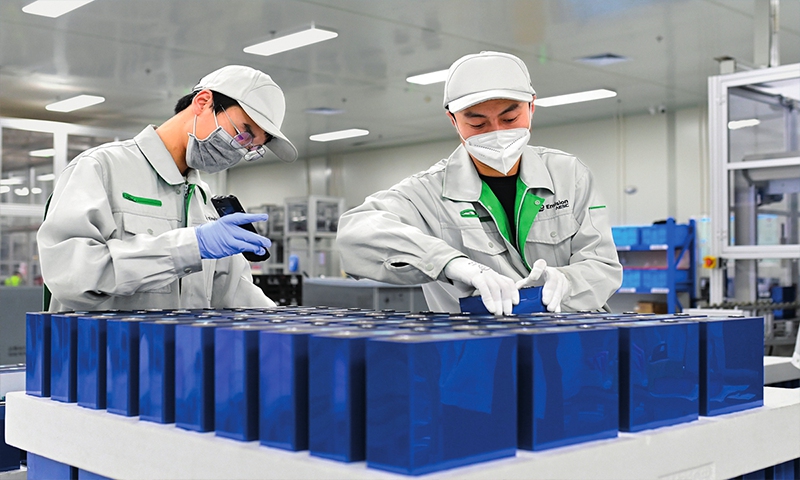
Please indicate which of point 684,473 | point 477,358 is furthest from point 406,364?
point 684,473

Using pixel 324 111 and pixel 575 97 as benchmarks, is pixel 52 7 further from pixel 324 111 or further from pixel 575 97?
pixel 575 97

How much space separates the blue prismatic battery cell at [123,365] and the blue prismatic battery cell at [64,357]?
13 centimetres

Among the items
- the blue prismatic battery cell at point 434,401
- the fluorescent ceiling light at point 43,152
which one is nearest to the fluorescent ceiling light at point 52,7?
the fluorescent ceiling light at point 43,152

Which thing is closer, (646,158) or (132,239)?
(132,239)

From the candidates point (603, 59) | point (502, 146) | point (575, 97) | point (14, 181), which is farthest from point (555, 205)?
point (575, 97)

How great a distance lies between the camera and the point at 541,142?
13.4 metres

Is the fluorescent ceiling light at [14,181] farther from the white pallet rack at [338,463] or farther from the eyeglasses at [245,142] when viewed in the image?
the white pallet rack at [338,463]

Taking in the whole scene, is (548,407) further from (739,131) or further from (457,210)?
(739,131)

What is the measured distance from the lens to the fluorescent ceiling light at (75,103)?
1118cm

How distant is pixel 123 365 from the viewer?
1.29 metres

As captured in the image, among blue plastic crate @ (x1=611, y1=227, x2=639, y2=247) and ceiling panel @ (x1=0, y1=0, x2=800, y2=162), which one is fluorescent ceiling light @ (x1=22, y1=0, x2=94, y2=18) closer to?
ceiling panel @ (x1=0, y1=0, x2=800, y2=162)

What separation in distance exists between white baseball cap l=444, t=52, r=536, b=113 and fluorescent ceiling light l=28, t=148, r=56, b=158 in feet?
24.1

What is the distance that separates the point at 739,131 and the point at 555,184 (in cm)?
386

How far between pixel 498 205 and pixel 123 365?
114 cm
